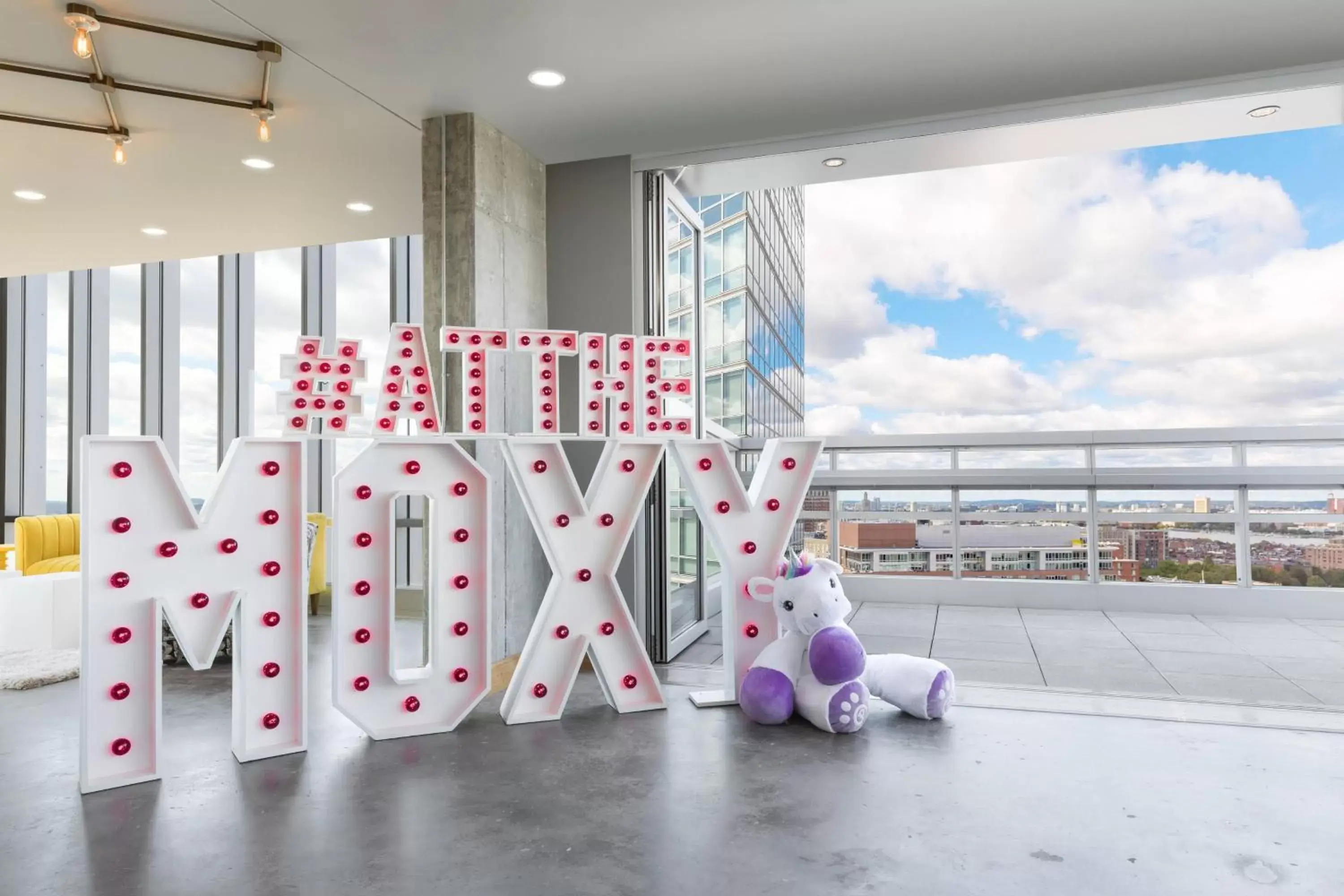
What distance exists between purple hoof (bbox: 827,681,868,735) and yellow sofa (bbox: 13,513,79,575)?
468 centimetres

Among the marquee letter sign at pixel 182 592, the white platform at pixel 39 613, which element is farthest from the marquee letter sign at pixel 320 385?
the white platform at pixel 39 613

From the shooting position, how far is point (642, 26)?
2.77 metres

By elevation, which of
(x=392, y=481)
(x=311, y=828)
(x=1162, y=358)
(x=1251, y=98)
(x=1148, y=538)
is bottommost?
(x=311, y=828)

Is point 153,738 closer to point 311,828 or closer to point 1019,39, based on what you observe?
point 311,828

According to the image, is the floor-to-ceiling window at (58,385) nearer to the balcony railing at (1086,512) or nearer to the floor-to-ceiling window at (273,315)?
the floor-to-ceiling window at (273,315)

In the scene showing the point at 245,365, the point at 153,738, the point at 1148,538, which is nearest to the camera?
the point at 153,738

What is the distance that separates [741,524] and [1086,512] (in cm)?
315

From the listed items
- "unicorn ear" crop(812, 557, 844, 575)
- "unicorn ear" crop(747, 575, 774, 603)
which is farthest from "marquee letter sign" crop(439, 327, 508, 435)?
"unicorn ear" crop(812, 557, 844, 575)

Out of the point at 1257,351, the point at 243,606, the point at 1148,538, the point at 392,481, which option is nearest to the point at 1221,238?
the point at 1257,351

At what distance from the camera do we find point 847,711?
2738 mm

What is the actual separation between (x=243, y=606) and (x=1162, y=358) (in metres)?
Answer: 6.20

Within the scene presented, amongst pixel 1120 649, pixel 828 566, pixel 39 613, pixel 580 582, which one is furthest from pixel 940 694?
pixel 39 613

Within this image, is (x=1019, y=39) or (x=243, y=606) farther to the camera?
(x=1019, y=39)

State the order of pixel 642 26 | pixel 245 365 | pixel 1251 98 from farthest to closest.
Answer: pixel 245 365 → pixel 1251 98 → pixel 642 26
